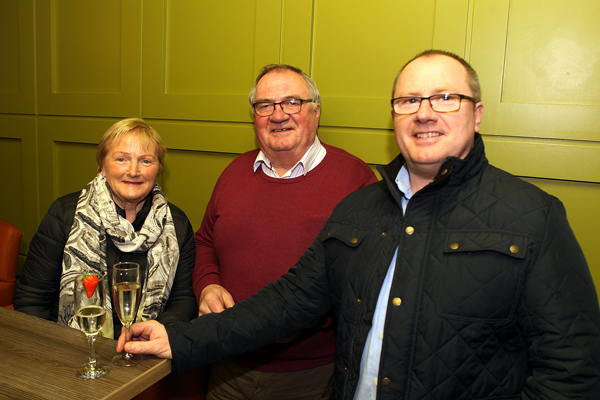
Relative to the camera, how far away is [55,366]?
3.80ft

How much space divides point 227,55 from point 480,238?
5.82ft

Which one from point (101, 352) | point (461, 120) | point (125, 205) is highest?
point (461, 120)

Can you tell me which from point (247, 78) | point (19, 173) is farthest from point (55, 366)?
point (19, 173)

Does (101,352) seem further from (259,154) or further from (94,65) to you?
(94,65)

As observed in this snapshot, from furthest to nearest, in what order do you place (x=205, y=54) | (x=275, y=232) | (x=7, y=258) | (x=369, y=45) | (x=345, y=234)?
1. (x=7, y=258)
2. (x=205, y=54)
3. (x=369, y=45)
4. (x=275, y=232)
5. (x=345, y=234)

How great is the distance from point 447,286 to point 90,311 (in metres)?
0.93

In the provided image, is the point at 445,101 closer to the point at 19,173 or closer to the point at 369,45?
the point at 369,45

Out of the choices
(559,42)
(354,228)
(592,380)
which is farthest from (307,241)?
(559,42)

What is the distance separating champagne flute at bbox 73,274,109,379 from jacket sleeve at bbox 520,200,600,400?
1.06 meters

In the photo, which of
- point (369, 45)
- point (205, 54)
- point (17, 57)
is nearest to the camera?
point (369, 45)

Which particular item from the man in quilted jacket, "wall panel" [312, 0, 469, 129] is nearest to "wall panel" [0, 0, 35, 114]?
"wall panel" [312, 0, 469, 129]

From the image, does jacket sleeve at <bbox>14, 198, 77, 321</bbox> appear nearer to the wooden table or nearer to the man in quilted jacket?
the wooden table

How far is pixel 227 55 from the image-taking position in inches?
94.0

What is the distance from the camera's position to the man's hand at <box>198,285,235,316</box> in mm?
1706
